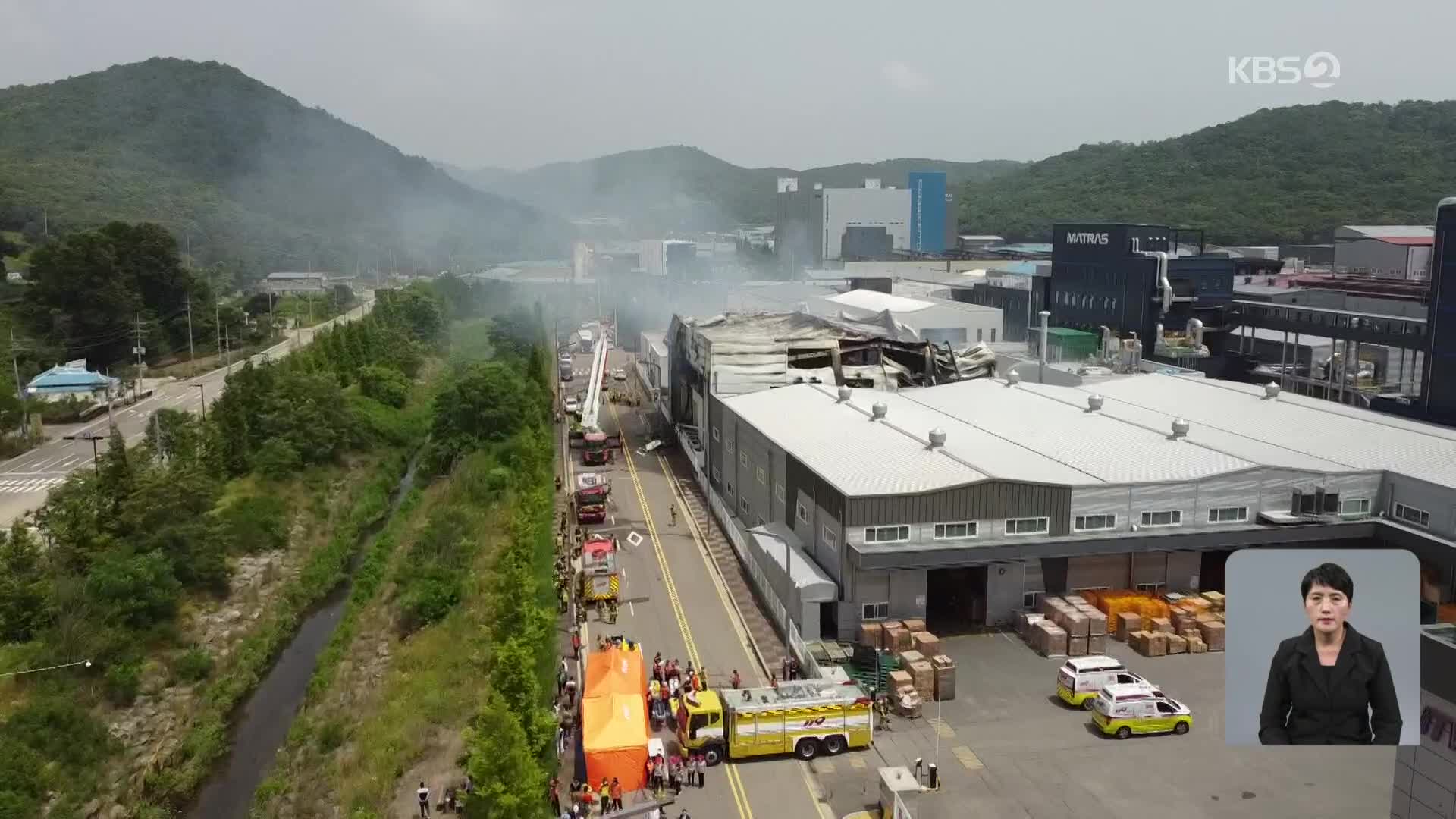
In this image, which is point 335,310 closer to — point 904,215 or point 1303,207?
point 904,215

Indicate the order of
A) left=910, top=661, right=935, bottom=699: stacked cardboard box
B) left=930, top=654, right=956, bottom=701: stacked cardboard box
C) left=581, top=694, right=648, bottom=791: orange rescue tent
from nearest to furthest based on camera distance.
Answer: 1. left=581, top=694, right=648, bottom=791: orange rescue tent
2. left=930, top=654, right=956, bottom=701: stacked cardboard box
3. left=910, top=661, right=935, bottom=699: stacked cardboard box

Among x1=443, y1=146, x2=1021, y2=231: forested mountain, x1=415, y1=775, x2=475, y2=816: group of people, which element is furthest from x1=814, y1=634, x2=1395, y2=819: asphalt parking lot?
x1=443, y1=146, x2=1021, y2=231: forested mountain

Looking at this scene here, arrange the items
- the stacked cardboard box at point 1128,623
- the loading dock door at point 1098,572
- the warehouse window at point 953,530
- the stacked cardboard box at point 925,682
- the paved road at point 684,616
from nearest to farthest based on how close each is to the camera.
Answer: the paved road at point 684,616 → the stacked cardboard box at point 925,682 → the stacked cardboard box at point 1128,623 → the warehouse window at point 953,530 → the loading dock door at point 1098,572

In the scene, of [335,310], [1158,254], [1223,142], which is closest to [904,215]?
[1223,142]

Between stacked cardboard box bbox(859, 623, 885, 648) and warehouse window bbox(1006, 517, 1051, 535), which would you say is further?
warehouse window bbox(1006, 517, 1051, 535)

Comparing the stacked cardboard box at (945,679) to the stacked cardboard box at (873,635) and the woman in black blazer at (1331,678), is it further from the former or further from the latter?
the woman in black blazer at (1331,678)

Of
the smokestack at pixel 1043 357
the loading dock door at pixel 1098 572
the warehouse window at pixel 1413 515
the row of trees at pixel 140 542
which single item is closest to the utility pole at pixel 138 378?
the row of trees at pixel 140 542

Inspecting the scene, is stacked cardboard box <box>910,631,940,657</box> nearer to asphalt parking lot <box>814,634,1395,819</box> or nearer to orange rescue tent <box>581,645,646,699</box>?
asphalt parking lot <box>814,634,1395,819</box>

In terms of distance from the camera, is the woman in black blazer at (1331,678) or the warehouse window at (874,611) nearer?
→ the woman in black blazer at (1331,678)
